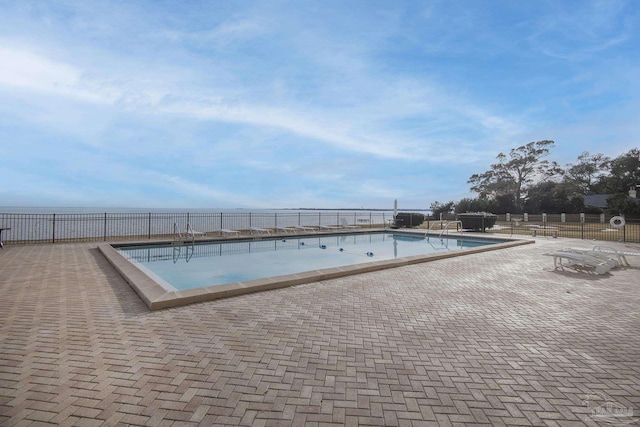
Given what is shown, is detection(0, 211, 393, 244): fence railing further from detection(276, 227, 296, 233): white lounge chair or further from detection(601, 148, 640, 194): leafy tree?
detection(601, 148, 640, 194): leafy tree

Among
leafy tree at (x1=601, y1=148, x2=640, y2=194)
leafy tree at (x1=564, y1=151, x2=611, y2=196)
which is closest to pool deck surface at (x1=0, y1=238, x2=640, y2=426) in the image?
leafy tree at (x1=601, y1=148, x2=640, y2=194)

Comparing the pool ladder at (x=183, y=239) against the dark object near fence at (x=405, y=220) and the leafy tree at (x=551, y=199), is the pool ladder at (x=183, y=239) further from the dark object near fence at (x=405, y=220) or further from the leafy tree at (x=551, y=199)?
the leafy tree at (x=551, y=199)

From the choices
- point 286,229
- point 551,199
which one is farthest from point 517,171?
point 286,229

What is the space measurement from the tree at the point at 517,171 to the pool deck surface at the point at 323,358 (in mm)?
39784

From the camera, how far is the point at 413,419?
210 cm

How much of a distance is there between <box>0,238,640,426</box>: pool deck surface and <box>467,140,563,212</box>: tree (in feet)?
131

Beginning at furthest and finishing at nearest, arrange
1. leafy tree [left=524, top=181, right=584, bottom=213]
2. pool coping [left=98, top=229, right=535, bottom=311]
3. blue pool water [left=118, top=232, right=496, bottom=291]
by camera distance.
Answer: leafy tree [left=524, top=181, right=584, bottom=213] → blue pool water [left=118, top=232, right=496, bottom=291] → pool coping [left=98, top=229, right=535, bottom=311]

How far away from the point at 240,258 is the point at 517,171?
144ft

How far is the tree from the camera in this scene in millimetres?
39812

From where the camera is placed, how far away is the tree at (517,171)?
39.8 metres

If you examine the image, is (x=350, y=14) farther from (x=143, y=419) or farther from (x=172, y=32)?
(x=143, y=419)

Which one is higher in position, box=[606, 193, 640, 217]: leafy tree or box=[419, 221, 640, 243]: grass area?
box=[606, 193, 640, 217]: leafy tree

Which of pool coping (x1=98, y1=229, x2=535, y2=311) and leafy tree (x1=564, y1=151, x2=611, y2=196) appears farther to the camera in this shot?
leafy tree (x1=564, y1=151, x2=611, y2=196)

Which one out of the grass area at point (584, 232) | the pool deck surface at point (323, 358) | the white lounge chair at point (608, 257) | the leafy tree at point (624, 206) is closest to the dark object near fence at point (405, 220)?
the grass area at point (584, 232)
